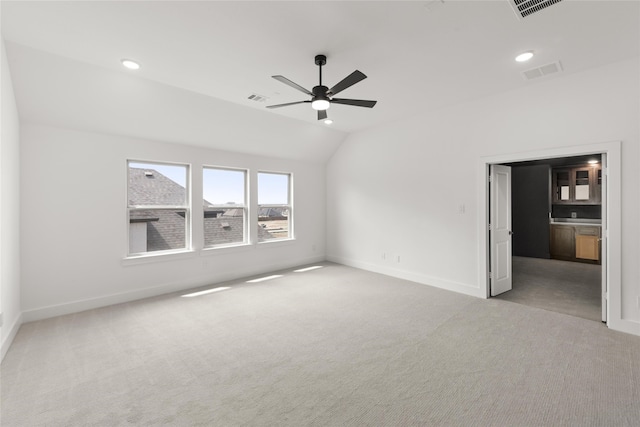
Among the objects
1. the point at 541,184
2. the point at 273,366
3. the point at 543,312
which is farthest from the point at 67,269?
the point at 541,184

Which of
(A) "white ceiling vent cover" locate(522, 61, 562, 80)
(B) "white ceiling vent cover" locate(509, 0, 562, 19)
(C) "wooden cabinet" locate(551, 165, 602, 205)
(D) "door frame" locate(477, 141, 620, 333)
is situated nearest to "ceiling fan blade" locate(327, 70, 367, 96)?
(B) "white ceiling vent cover" locate(509, 0, 562, 19)

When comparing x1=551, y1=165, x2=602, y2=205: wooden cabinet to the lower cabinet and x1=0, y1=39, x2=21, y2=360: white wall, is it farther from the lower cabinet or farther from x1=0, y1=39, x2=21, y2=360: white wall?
x1=0, y1=39, x2=21, y2=360: white wall

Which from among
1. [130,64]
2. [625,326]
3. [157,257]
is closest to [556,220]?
[625,326]

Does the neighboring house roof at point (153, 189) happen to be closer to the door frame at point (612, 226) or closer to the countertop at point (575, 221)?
the door frame at point (612, 226)

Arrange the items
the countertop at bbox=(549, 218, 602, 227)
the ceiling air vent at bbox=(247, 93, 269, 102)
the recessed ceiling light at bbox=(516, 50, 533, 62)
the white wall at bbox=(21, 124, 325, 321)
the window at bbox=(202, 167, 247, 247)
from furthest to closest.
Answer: the countertop at bbox=(549, 218, 602, 227) → the window at bbox=(202, 167, 247, 247) → the ceiling air vent at bbox=(247, 93, 269, 102) → the white wall at bbox=(21, 124, 325, 321) → the recessed ceiling light at bbox=(516, 50, 533, 62)

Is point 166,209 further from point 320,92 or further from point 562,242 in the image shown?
point 562,242

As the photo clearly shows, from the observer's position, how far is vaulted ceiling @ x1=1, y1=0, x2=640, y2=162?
2.33m

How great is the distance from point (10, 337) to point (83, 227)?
1457 mm

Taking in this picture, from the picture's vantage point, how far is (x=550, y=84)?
3633mm

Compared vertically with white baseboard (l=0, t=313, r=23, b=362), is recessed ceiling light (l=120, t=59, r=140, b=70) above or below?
above

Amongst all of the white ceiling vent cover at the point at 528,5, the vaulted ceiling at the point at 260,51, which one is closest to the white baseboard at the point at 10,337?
the vaulted ceiling at the point at 260,51

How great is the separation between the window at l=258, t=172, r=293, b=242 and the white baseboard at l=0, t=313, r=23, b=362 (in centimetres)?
355

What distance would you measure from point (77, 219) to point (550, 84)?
21.2 feet

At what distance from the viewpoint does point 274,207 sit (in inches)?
248
